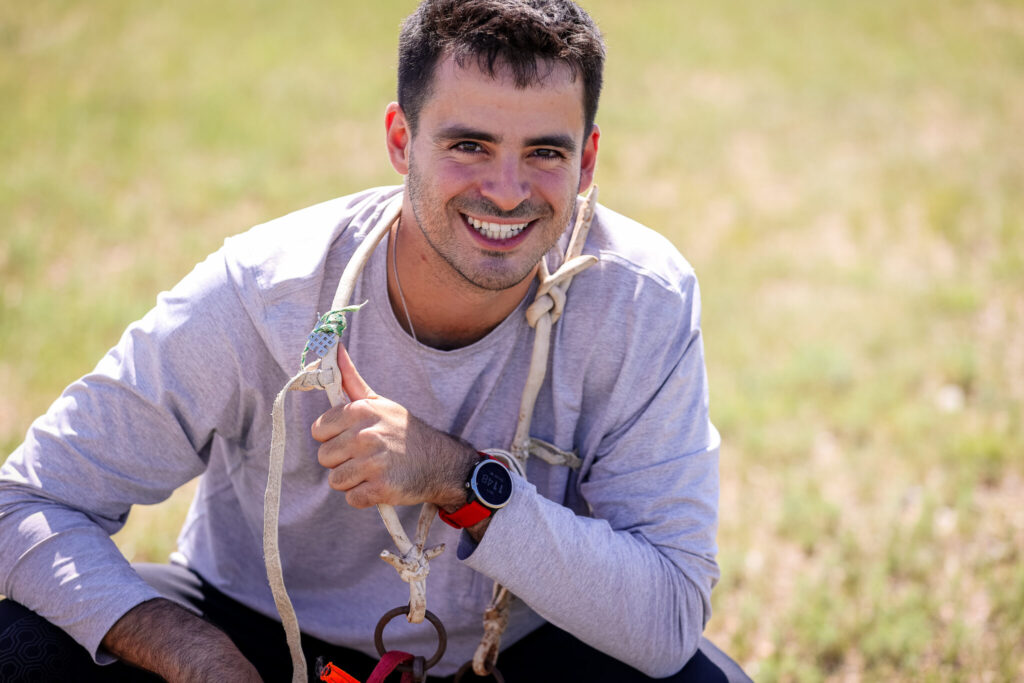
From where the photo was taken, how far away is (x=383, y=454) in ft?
6.59

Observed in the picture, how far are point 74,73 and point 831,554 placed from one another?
7.62 metres

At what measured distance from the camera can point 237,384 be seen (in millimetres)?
2250

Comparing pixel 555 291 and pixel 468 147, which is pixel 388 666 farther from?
pixel 468 147

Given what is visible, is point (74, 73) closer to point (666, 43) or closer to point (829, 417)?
point (666, 43)

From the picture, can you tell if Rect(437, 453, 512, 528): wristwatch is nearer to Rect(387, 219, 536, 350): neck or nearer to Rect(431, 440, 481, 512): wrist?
Rect(431, 440, 481, 512): wrist

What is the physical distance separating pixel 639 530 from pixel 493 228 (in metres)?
0.80

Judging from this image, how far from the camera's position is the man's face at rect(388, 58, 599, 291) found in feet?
7.21

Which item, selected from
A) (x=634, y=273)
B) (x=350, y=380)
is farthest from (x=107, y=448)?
(x=634, y=273)

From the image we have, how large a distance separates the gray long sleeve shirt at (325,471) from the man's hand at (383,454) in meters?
0.15

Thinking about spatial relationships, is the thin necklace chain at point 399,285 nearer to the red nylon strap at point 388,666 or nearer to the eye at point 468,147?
the eye at point 468,147

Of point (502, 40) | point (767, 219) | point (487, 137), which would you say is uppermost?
point (502, 40)

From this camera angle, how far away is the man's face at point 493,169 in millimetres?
2197

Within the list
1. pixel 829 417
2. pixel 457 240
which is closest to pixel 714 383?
pixel 829 417

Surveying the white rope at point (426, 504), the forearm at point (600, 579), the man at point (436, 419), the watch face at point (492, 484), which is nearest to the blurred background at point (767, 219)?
the forearm at point (600, 579)
